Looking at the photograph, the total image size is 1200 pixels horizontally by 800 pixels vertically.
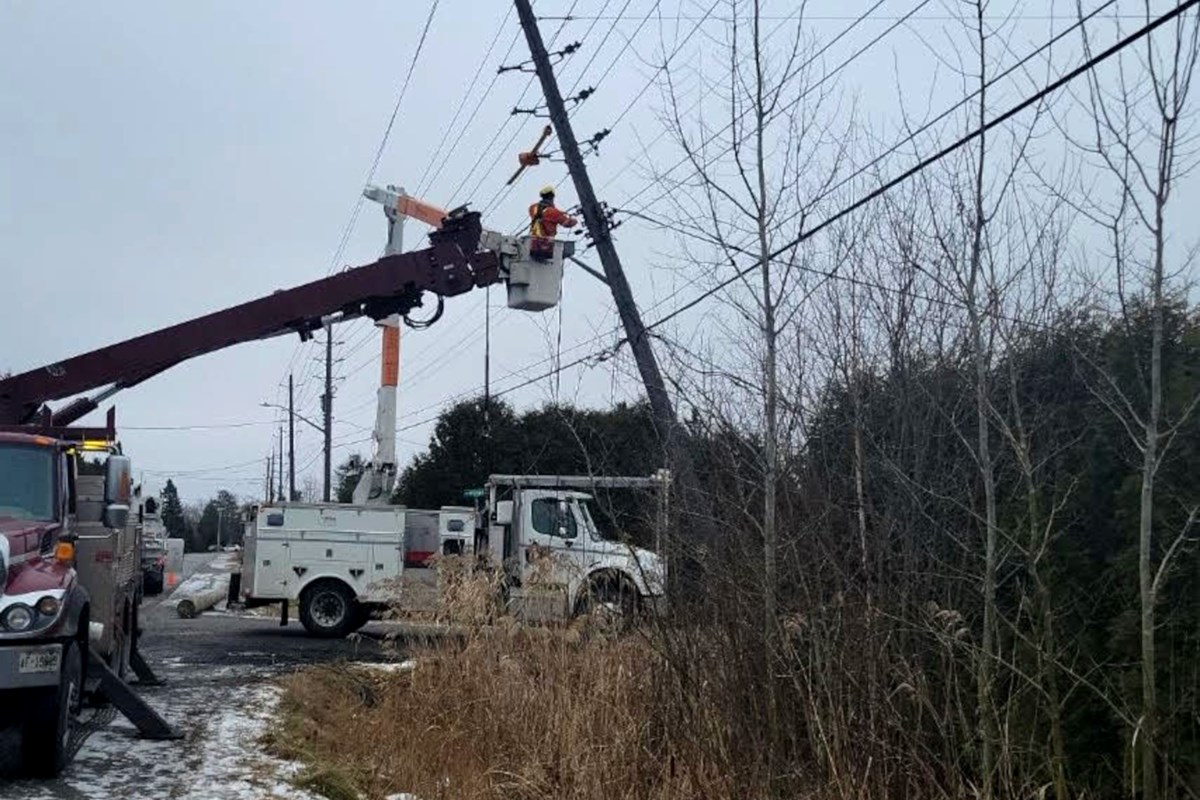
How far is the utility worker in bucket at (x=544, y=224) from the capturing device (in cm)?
1584

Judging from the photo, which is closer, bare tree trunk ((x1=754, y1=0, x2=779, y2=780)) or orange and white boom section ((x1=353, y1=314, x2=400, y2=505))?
bare tree trunk ((x1=754, y1=0, x2=779, y2=780))

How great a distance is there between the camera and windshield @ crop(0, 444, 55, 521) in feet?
34.0

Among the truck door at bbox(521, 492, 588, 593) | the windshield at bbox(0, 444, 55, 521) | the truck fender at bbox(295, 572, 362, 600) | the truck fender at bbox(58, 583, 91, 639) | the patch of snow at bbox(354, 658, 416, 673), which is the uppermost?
the windshield at bbox(0, 444, 55, 521)

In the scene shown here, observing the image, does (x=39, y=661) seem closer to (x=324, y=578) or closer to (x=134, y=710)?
(x=134, y=710)

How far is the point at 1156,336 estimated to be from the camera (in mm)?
5332

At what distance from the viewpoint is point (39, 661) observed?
8703 mm

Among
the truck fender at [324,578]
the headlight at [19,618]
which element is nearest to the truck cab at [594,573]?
the headlight at [19,618]

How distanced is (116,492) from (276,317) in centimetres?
367

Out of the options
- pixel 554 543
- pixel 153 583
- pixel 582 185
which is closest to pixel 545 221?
pixel 582 185

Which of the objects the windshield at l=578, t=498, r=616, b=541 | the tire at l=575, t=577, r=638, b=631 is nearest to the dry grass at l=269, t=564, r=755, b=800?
the tire at l=575, t=577, r=638, b=631

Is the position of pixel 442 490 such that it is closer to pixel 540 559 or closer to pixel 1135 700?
pixel 540 559

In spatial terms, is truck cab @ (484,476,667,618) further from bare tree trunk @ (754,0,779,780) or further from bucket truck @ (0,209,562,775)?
bucket truck @ (0,209,562,775)

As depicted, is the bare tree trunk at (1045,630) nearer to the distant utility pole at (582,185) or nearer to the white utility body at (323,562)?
the distant utility pole at (582,185)

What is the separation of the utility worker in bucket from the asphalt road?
16.2 feet
